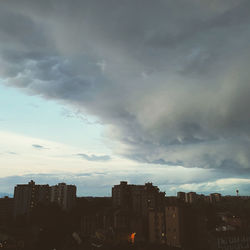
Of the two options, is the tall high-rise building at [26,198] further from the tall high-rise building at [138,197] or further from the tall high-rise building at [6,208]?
the tall high-rise building at [138,197]

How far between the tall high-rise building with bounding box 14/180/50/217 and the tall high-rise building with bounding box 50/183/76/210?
6.30 meters

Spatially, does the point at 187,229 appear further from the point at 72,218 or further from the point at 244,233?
the point at 72,218

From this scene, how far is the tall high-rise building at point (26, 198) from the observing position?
424 feet

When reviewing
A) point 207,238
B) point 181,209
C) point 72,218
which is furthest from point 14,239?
point 207,238

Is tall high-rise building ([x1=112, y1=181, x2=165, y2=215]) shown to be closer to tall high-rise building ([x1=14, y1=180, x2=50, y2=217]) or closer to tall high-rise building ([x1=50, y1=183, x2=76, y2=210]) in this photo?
tall high-rise building ([x1=50, y1=183, x2=76, y2=210])

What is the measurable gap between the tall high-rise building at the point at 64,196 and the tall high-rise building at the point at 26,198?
6.30 metres

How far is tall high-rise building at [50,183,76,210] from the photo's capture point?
14088 cm

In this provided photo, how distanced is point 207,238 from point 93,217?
155 feet

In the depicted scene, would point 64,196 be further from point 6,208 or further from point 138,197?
point 138,197

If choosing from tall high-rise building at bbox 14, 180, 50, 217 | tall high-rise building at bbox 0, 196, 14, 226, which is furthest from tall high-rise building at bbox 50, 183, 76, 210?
tall high-rise building at bbox 0, 196, 14, 226

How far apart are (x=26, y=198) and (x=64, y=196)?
2007cm

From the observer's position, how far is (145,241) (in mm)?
80688

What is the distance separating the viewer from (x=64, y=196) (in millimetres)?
140875

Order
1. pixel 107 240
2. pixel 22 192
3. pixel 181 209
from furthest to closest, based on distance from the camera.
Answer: pixel 22 192 → pixel 181 209 → pixel 107 240
